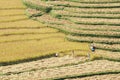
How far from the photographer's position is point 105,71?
30.0 meters

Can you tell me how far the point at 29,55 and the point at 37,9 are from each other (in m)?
12.0

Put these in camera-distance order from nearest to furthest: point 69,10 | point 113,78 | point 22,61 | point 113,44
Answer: point 113,78 → point 22,61 → point 113,44 → point 69,10

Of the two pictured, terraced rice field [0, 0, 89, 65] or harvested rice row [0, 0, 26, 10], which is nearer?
terraced rice field [0, 0, 89, 65]

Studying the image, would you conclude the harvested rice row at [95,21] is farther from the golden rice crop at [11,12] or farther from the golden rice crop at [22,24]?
the golden rice crop at [11,12]

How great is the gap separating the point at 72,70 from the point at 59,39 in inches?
259

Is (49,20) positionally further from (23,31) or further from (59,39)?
(59,39)

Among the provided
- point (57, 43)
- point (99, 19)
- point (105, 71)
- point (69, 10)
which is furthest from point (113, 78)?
point (69, 10)

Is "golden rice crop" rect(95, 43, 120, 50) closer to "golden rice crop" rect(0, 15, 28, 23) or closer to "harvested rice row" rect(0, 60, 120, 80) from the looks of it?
"harvested rice row" rect(0, 60, 120, 80)

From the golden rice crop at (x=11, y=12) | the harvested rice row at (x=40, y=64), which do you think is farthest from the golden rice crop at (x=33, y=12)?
the harvested rice row at (x=40, y=64)

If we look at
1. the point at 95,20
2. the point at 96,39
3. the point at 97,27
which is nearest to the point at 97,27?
the point at 97,27

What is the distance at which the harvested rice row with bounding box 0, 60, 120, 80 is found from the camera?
96.6 ft

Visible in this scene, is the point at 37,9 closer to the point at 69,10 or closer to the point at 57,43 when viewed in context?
the point at 69,10

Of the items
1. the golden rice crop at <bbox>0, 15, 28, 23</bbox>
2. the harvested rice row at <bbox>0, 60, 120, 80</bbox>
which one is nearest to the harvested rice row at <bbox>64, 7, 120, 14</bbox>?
the golden rice crop at <bbox>0, 15, 28, 23</bbox>

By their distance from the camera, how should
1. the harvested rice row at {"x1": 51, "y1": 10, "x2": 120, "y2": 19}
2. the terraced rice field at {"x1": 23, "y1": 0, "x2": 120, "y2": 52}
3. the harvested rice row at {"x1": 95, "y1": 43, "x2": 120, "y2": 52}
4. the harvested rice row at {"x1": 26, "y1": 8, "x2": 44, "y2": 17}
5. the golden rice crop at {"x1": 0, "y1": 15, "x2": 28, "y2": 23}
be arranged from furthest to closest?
1. the harvested rice row at {"x1": 26, "y1": 8, "x2": 44, "y2": 17}
2. the golden rice crop at {"x1": 0, "y1": 15, "x2": 28, "y2": 23}
3. the harvested rice row at {"x1": 51, "y1": 10, "x2": 120, "y2": 19}
4. the terraced rice field at {"x1": 23, "y1": 0, "x2": 120, "y2": 52}
5. the harvested rice row at {"x1": 95, "y1": 43, "x2": 120, "y2": 52}
